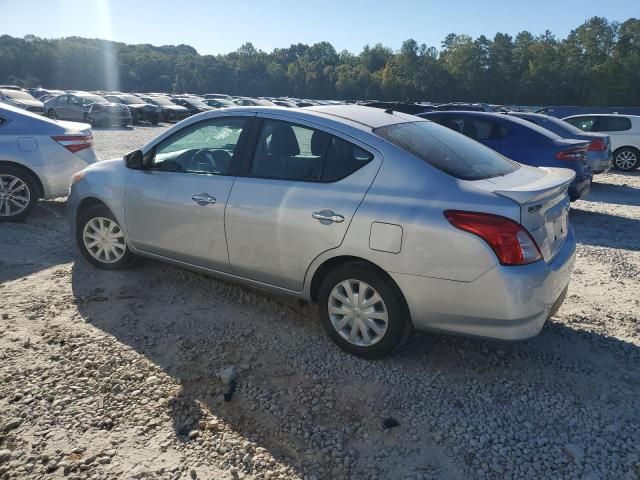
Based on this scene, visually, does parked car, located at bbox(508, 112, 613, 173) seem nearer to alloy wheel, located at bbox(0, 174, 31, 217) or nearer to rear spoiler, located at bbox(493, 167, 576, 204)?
Result: rear spoiler, located at bbox(493, 167, 576, 204)

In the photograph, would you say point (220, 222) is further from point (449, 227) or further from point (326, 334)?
point (449, 227)

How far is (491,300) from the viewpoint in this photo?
9.87 feet

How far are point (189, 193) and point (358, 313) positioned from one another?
1.66 metres

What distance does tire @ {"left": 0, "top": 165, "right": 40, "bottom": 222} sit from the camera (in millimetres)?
6496

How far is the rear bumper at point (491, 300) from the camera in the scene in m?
2.98

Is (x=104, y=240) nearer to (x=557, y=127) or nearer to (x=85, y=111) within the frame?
(x=557, y=127)

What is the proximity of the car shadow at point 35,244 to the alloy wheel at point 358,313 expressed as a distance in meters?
3.15

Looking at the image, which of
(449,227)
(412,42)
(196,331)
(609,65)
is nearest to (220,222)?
(196,331)

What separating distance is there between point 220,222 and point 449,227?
176 centimetres

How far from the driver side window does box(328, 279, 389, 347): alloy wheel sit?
1.31m

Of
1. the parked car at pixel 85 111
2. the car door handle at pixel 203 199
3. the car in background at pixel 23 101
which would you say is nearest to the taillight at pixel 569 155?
the car door handle at pixel 203 199

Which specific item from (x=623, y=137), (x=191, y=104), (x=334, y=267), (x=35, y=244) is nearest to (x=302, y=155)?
(x=334, y=267)

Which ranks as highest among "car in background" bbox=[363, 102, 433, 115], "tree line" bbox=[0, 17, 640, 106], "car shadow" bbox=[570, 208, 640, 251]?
"tree line" bbox=[0, 17, 640, 106]

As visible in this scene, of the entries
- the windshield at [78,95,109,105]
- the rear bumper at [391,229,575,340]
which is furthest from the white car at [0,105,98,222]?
the windshield at [78,95,109,105]
